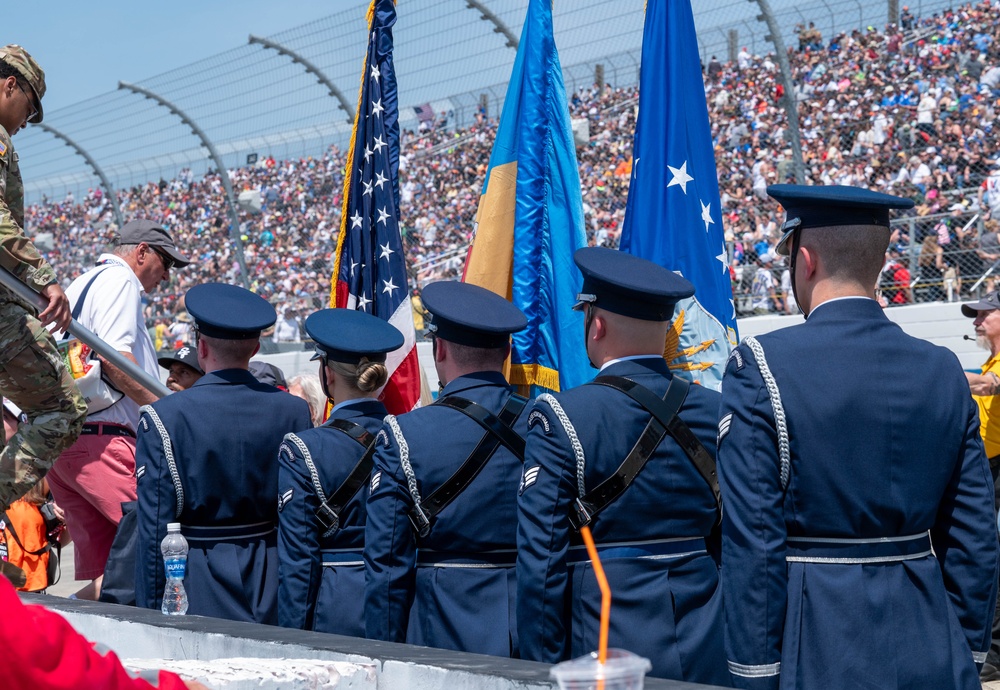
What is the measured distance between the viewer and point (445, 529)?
10.5 feet

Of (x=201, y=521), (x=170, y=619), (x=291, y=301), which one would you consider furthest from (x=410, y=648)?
(x=291, y=301)

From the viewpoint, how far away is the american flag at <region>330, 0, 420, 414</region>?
5.32 metres

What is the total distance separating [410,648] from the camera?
219 centimetres

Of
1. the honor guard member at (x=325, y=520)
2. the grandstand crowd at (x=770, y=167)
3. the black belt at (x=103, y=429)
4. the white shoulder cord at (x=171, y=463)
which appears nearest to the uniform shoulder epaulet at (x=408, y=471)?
the honor guard member at (x=325, y=520)

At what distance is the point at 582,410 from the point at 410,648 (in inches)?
33.0

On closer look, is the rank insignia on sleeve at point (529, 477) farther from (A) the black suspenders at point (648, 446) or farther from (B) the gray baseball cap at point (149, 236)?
(B) the gray baseball cap at point (149, 236)

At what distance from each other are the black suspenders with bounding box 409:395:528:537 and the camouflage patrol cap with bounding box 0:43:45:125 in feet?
6.26

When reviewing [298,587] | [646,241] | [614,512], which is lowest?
[298,587]

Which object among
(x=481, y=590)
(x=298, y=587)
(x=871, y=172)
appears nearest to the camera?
(x=481, y=590)

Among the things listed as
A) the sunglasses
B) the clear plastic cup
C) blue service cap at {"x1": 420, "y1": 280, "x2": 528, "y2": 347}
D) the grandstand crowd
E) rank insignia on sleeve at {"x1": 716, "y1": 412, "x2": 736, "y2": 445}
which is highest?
the grandstand crowd

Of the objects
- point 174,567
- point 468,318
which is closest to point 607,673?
point 468,318

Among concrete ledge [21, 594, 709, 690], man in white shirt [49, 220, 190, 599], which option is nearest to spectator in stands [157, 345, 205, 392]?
man in white shirt [49, 220, 190, 599]

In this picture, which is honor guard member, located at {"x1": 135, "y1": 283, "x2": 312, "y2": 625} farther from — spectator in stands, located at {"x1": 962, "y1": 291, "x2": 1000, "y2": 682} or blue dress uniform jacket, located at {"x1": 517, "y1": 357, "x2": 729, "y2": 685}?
spectator in stands, located at {"x1": 962, "y1": 291, "x2": 1000, "y2": 682}

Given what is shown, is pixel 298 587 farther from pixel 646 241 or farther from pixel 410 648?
pixel 646 241
